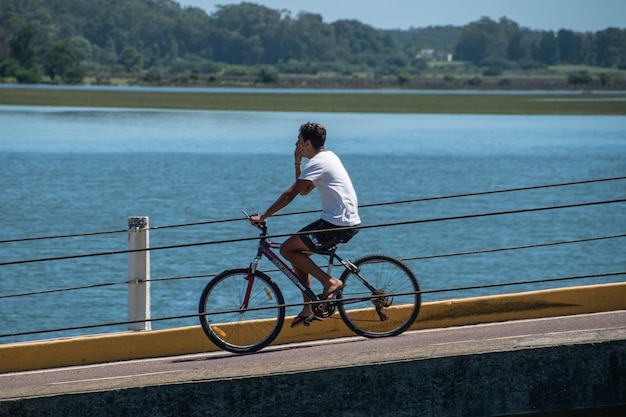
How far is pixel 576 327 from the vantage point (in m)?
8.99

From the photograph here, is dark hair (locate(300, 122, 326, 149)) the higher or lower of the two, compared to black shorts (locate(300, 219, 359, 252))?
higher

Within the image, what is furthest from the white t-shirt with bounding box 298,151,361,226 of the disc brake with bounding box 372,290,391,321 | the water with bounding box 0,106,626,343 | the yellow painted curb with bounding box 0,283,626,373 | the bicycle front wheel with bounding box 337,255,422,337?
the water with bounding box 0,106,626,343

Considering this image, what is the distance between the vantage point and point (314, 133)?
8.69 m

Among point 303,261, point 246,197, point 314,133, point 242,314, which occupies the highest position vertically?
point 314,133

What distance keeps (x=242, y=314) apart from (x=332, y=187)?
1473 mm

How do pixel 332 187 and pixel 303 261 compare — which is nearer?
pixel 332 187

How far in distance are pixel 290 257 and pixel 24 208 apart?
3710 cm

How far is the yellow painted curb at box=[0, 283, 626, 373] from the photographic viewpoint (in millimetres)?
9344

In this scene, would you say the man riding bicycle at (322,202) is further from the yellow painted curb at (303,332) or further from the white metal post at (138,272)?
the white metal post at (138,272)

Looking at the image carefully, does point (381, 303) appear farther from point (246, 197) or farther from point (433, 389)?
point (246, 197)

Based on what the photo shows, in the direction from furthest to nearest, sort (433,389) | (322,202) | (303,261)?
(303,261)
(322,202)
(433,389)

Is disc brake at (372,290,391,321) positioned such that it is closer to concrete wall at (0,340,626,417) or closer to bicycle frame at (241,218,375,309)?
bicycle frame at (241,218,375,309)

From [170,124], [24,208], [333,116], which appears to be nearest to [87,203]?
[24,208]

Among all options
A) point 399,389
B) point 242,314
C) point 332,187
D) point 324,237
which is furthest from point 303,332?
point 399,389
